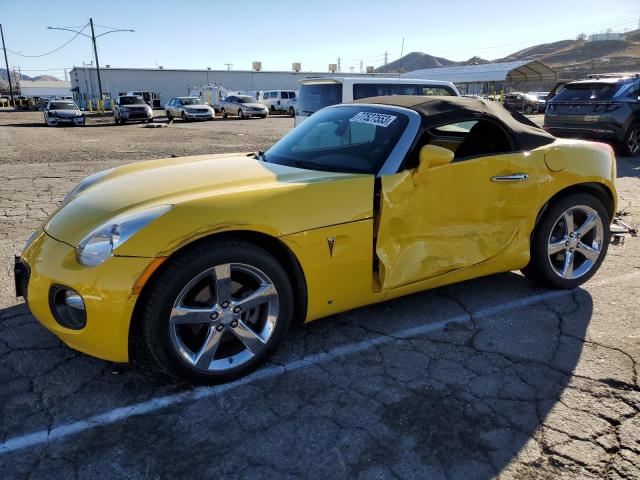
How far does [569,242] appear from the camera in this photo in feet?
12.2

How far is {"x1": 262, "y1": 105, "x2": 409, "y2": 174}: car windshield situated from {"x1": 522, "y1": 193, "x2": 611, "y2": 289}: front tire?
1.37m

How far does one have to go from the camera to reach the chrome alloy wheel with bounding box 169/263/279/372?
2441 millimetres

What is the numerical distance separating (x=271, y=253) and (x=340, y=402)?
0.85 meters

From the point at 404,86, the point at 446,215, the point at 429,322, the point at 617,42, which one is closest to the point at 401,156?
the point at 446,215

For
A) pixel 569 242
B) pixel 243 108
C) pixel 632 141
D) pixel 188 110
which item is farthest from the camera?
pixel 243 108

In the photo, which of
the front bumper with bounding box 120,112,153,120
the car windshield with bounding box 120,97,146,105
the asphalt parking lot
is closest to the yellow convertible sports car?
the asphalt parking lot

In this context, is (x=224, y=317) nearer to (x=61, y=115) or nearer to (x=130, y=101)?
(x=61, y=115)

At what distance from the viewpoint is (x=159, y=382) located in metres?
2.59

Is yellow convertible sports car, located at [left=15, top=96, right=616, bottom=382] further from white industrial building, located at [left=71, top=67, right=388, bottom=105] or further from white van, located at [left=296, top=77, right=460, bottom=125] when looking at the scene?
white industrial building, located at [left=71, top=67, right=388, bottom=105]

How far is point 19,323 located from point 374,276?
7.60 ft

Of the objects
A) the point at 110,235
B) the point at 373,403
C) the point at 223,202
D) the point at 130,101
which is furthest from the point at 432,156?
the point at 130,101

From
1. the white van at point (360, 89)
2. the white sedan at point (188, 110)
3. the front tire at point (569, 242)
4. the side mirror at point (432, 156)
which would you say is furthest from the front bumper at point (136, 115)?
the side mirror at point (432, 156)

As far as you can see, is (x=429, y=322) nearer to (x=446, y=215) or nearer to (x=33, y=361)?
(x=446, y=215)

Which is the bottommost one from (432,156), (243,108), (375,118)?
Answer: (243,108)
